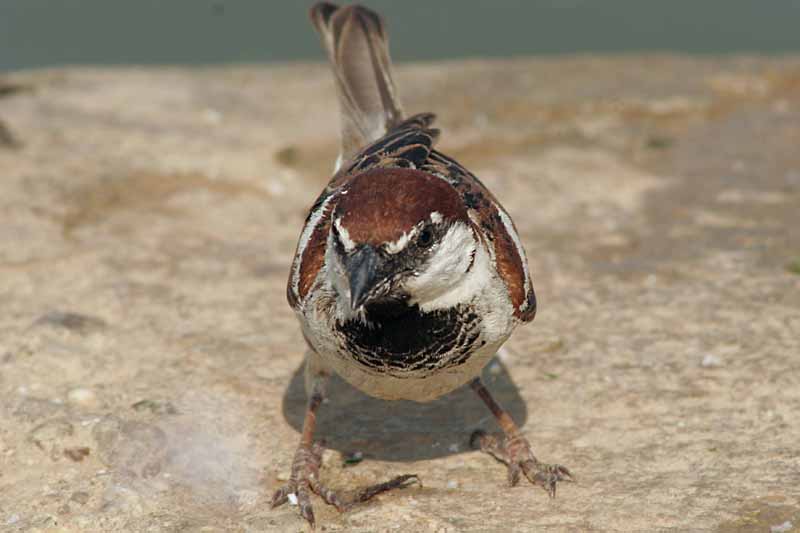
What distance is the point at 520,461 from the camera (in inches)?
184

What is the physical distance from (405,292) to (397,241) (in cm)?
23

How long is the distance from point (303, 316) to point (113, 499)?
1092 millimetres

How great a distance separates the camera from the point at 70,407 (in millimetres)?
4977

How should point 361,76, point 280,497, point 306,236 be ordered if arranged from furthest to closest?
point 361,76 → point 306,236 → point 280,497

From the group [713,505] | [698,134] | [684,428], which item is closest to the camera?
[713,505]

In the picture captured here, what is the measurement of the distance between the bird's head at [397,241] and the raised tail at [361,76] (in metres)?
2.08

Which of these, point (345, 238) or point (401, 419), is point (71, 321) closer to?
point (401, 419)

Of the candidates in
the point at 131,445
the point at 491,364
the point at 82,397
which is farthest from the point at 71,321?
the point at 491,364

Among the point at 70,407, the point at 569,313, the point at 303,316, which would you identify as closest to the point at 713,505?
the point at 303,316

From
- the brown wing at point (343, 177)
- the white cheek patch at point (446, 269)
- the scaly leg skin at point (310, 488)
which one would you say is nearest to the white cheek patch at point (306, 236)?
the brown wing at point (343, 177)

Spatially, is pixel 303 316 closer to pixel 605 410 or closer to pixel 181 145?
pixel 605 410

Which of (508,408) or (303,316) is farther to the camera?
(508,408)

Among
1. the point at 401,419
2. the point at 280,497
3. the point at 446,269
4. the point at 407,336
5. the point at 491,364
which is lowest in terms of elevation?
the point at 280,497

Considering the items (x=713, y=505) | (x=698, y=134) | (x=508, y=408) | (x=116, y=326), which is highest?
(x=698, y=134)
